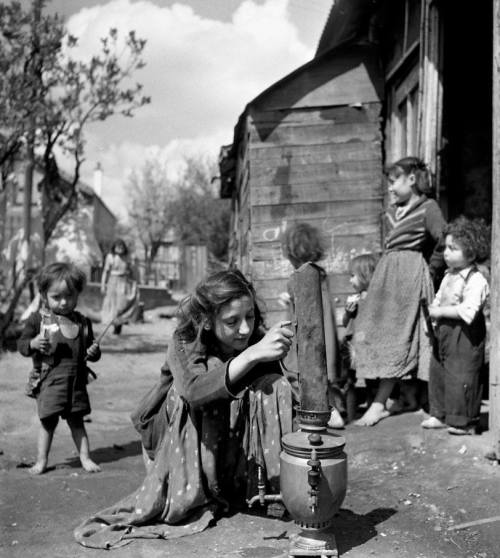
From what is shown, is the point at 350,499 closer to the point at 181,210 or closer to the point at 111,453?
the point at 111,453

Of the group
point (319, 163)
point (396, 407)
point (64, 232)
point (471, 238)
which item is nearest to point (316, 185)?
point (319, 163)

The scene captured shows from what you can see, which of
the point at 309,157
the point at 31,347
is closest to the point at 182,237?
the point at 309,157

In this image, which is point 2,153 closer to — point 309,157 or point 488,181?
point 309,157

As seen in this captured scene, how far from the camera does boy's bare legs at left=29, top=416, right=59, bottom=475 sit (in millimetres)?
3901

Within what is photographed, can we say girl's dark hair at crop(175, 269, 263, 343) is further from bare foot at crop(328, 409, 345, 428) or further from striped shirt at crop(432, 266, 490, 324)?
bare foot at crop(328, 409, 345, 428)

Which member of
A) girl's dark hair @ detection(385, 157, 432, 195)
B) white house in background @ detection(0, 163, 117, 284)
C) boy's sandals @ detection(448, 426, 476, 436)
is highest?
white house in background @ detection(0, 163, 117, 284)

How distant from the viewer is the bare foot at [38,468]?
387cm

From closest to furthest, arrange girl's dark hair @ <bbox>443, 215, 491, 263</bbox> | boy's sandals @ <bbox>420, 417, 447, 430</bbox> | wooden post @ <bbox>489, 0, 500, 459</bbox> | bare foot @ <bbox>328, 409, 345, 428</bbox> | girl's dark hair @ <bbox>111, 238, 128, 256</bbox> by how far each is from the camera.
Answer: wooden post @ <bbox>489, 0, 500, 459</bbox> < girl's dark hair @ <bbox>443, 215, 491, 263</bbox> < boy's sandals @ <bbox>420, 417, 447, 430</bbox> < bare foot @ <bbox>328, 409, 345, 428</bbox> < girl's dark hair @ <bbox>111, 238, 128, 256</bbox>

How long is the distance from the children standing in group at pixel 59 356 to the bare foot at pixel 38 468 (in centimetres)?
1

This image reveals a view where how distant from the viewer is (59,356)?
13.5 ft

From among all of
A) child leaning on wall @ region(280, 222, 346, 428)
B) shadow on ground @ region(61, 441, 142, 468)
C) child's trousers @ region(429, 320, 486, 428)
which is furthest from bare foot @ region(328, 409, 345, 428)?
shadow on ground @ region(61, 441, 142, 468)

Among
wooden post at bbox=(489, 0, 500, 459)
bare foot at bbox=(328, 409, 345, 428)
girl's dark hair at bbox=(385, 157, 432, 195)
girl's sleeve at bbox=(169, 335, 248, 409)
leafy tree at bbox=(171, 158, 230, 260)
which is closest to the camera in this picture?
girl's sleeve at bbox=(169, 335, 248, 409)

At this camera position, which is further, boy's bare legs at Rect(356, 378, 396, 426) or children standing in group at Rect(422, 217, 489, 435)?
boy's bare legs at Rect(356, 378, 396, 426)

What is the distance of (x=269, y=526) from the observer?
2787mm
